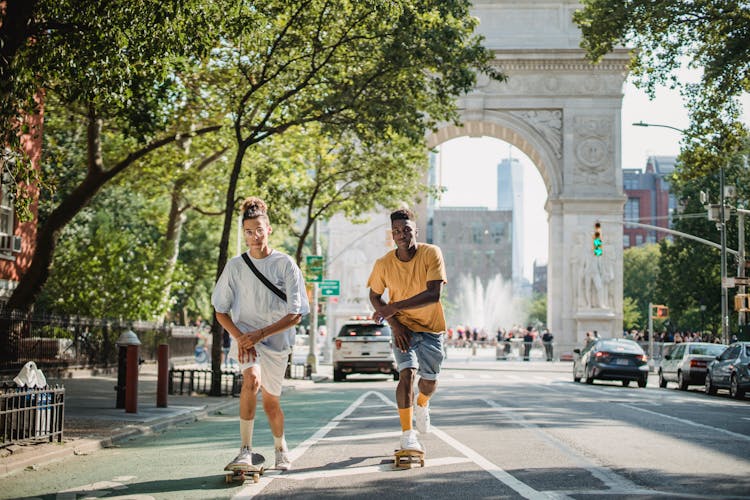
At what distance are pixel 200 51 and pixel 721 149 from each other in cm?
1695

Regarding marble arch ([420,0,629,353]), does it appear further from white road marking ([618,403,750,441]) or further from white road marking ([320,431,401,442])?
white road marking ([320,431,401,442])

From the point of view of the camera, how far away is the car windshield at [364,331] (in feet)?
98.0

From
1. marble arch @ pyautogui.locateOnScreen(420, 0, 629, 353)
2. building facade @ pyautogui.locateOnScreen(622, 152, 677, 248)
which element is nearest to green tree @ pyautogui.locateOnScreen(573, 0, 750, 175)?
marble arch @ pyautogui.locateOnScreen(420, 0, 629, 353)

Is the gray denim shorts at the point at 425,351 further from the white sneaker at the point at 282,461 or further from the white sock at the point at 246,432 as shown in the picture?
the white sock at the point at 246,432

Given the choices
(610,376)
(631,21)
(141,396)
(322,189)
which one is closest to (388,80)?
(631,21)

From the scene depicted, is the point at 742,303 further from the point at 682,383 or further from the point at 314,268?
the point at 314,268

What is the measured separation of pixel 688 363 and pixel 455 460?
70.0 ft

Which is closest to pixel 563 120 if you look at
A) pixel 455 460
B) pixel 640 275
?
pixel 455 460

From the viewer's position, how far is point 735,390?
24828 millimetres

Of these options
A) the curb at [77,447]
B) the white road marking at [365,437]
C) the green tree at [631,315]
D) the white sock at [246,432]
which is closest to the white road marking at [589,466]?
the white road marking at [365,437]

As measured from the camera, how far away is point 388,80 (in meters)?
22.3

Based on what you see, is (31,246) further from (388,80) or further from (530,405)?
(530,405)

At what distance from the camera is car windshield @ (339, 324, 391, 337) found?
1176 inches

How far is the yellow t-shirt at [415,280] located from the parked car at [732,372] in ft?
56.4
